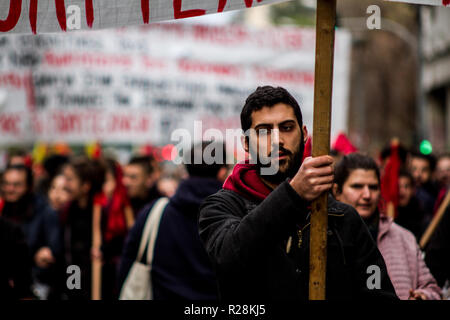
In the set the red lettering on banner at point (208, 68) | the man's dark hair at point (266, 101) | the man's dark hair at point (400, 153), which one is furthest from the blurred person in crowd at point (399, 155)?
the man's dark hair at point (266, 101)

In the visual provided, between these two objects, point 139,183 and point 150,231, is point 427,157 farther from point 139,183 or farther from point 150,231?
point 150,231

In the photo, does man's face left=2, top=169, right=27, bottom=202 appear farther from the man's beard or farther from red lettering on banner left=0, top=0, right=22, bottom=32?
the man's beard

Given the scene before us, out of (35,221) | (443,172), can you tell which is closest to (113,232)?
(35,221)

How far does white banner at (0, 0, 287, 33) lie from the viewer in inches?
93.0

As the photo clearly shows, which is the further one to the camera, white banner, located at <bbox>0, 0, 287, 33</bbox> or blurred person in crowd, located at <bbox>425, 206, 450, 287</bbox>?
blurred person in crowd, located at <bbox>425, 206, 450, 287</bbox>

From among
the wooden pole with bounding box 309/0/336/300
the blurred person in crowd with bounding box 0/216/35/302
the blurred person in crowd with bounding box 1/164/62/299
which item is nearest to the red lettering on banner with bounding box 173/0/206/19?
the wooden pole with bounding box 309/0/336/300

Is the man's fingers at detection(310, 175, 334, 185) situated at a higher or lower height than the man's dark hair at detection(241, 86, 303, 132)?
lower

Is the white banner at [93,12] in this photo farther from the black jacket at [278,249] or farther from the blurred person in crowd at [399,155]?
the blurred person in crowd at [399,155]

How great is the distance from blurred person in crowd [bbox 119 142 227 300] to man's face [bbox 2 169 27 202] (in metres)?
2.55

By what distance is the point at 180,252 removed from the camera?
4.29 m

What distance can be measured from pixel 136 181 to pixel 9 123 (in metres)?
2.35

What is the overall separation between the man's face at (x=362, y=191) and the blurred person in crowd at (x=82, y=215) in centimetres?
266

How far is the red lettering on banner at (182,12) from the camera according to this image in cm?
237

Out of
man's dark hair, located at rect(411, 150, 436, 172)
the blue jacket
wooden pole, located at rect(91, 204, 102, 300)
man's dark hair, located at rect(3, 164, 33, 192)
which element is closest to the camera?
the blue jacket
